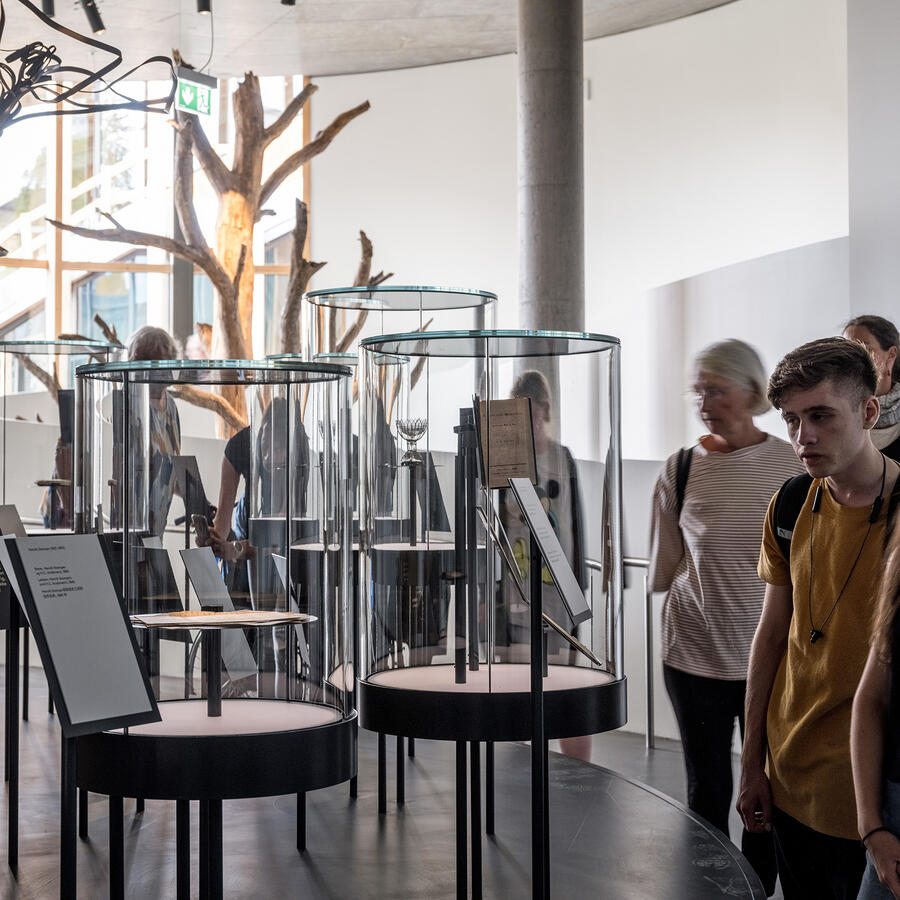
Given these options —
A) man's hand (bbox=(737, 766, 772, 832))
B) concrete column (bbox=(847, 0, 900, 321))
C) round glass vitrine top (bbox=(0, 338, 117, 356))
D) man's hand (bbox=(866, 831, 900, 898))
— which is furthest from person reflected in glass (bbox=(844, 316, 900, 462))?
round glass vitrine top (bbox=(0, 338, 117, 356))

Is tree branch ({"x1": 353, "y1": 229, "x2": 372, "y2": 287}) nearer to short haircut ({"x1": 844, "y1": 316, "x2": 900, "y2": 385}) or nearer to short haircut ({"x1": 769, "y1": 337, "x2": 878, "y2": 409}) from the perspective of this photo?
short haircut ({"x1": 844, "y1": 316, "x2": 900, "y2": 385})

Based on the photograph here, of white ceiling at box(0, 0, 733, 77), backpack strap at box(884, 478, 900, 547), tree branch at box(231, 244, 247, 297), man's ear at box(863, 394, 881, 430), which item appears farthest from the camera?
white ceiling at box(0, 0, 733, 77)

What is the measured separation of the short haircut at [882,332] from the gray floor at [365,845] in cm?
138

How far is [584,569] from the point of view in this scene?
10.3 ft

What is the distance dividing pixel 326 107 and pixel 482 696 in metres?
10.1

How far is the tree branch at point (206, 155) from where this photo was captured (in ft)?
22.5

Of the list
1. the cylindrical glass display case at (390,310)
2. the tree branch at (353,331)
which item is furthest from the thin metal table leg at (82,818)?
the tree branch at (353,331)

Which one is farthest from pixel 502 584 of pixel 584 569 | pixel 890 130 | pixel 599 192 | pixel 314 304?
pixel 599 192

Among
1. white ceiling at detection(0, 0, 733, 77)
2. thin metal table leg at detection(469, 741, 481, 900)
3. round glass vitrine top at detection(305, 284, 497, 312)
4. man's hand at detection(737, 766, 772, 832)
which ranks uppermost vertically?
white ceiling at detection(0, 0, 733, 77)

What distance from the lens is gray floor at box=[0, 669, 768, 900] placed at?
3.25 meters

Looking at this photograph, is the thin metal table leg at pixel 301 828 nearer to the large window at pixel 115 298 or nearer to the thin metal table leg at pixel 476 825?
the thin metal table leg at pixel 476 825

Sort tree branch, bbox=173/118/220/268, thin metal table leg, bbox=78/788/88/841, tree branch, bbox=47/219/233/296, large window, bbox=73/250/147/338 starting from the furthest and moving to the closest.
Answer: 1. large window, bbox=73/250/147/338
2. tree branch, bbox=173/118/220/268
3. tree branch, bbox=47/219/233/296
4. thin metal table leg, bbox=78/788/88/841

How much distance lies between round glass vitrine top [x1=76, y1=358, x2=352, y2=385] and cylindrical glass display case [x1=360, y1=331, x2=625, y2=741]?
1.24ft

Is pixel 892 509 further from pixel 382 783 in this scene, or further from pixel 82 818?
pixel 82 818
